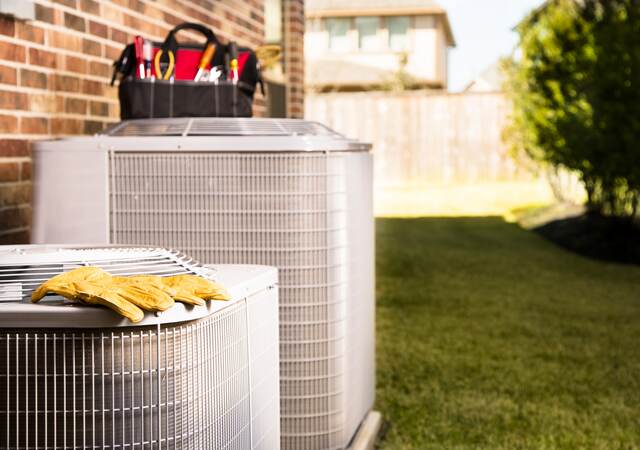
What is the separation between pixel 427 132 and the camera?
2030 cm

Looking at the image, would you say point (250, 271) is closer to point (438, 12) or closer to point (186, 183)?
point (186, 183)

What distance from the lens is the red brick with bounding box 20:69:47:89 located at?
11.7 ft

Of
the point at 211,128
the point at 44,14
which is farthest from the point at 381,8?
the point at 211,128

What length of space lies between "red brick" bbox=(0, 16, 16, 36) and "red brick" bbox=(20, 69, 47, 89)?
14cm

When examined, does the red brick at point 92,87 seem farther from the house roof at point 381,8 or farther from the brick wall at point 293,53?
the house roof at point 381,8

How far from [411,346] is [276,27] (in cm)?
319

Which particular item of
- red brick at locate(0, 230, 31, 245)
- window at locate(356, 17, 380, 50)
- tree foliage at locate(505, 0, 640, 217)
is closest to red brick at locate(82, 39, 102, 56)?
red brick at locate(0, 230, 31, 245)

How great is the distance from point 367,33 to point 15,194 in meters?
32.7

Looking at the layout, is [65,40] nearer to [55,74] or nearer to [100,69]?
[55,74]

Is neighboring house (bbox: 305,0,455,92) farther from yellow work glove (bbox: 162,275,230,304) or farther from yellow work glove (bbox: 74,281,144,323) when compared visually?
yellow work glove (bbox: 74,281,144,323)

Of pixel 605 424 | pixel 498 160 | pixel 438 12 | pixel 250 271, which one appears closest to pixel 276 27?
pixel 605 424

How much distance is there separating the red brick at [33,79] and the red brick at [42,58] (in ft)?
0.12

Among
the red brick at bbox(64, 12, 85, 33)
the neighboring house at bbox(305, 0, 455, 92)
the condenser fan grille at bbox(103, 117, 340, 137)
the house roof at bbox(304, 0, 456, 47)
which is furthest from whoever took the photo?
the house roof at bbox(304, 0, 456, 47)

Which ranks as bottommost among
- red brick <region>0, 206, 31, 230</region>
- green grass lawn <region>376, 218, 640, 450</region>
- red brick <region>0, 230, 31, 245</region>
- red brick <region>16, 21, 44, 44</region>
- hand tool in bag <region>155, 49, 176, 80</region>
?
green grass lawn <region>376, 218, 640, 450</region>
